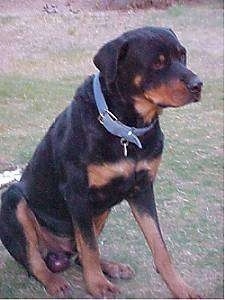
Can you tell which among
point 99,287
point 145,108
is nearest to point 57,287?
point 99,287

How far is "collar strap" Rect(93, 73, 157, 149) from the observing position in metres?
3.60

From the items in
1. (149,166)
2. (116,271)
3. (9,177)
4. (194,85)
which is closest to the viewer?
(194,85)

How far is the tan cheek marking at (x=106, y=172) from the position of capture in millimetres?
3611

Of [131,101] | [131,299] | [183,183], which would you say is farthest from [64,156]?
[183,183]

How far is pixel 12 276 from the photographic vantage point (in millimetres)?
4109

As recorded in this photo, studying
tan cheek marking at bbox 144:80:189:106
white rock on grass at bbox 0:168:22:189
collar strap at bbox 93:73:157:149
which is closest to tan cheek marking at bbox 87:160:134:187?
collar strap at bbox 93:73:157:149

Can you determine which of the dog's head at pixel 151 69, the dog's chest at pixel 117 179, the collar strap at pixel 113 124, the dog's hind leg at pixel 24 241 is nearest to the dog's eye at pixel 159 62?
the dog's head at pixel 151 69

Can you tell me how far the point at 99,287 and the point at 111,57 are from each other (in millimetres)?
1121

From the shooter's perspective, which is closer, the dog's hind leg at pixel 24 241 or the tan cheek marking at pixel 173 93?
the tan cheek marking at pixel 173 93

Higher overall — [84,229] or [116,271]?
[84,229]

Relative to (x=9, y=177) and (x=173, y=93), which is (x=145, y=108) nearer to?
(x=173, y=93)

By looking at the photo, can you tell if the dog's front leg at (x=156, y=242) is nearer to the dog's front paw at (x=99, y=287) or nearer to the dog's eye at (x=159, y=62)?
the dog's front paw at (x=99, y=287)

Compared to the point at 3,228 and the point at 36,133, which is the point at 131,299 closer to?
the point at 3,228

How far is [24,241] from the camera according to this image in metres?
3.88
